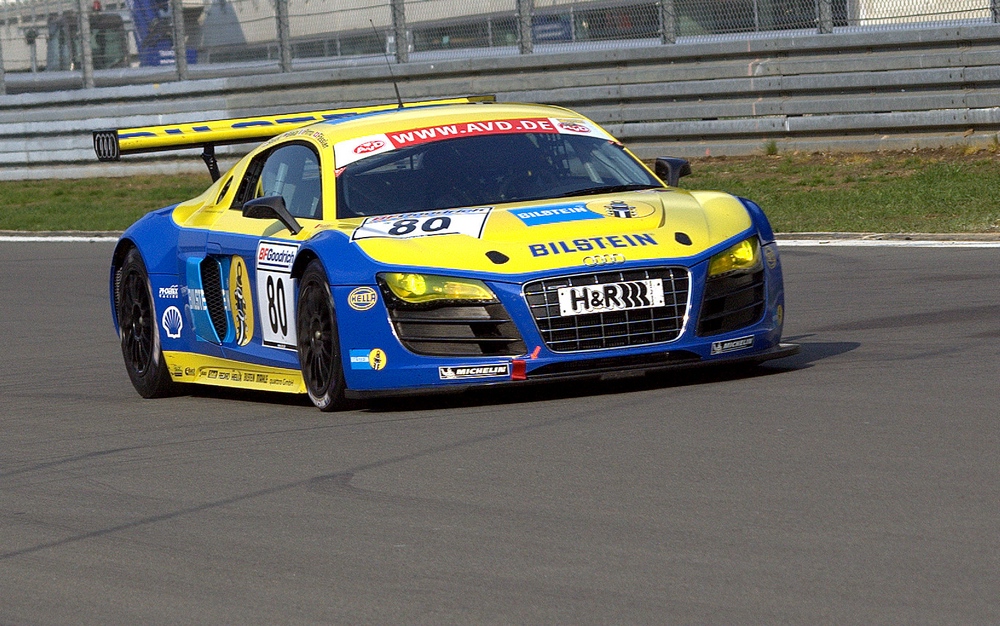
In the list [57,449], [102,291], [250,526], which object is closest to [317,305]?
[57,449]

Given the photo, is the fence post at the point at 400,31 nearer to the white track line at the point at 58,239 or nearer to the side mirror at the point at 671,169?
the white track line at the point at 58,239

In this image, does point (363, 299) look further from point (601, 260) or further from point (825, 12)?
point (825, 12)

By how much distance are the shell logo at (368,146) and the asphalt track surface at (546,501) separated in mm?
1234

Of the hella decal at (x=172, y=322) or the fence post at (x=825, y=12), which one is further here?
the fence post at (x=825, y=12)

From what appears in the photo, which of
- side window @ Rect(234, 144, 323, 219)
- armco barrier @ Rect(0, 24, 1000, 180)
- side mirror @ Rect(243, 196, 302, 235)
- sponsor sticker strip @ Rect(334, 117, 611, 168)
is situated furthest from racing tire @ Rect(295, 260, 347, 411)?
armco barrier @ Rect(0, 24, 1000, 180)

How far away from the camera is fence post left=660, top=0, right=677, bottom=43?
19.2m

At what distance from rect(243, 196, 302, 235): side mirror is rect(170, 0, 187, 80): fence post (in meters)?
15.8

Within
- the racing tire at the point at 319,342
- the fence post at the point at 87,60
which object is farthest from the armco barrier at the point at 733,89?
the racing tire at the point at 319,342

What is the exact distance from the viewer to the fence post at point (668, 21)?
754 inches

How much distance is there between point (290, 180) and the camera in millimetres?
8484

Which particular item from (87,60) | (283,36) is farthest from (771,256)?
(87,60)

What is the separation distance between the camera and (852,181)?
55.1ft

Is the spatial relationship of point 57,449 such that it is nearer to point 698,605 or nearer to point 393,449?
point 393,449

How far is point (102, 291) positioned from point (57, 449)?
7.07m
